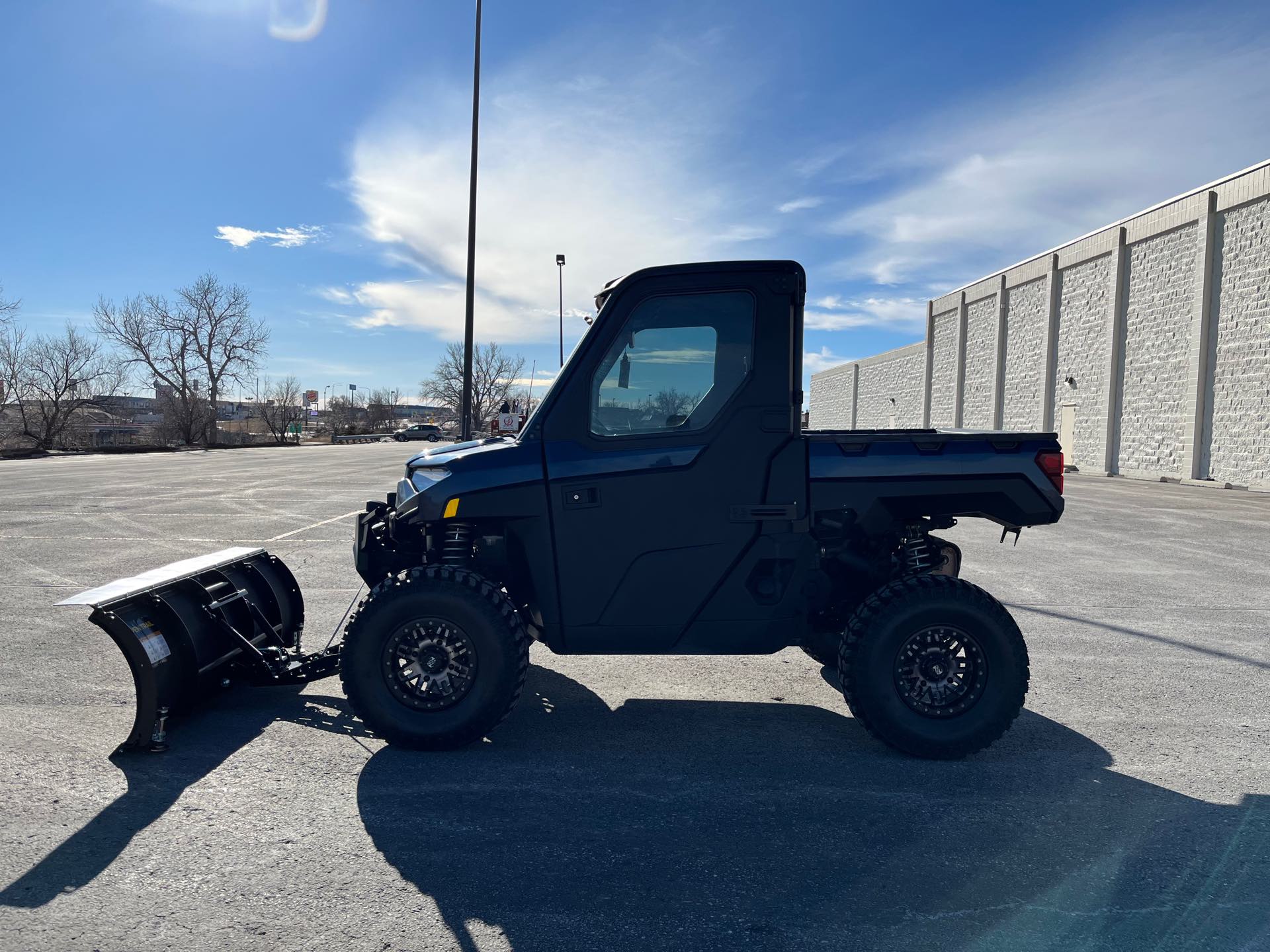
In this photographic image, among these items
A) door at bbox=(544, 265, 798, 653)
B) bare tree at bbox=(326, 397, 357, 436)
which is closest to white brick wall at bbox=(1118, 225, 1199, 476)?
door at bbox=(544, 265, 798, 653)

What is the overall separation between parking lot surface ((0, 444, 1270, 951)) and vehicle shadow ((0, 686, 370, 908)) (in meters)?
0.02

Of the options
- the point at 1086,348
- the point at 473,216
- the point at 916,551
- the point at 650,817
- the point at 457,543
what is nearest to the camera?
the point at 650,817

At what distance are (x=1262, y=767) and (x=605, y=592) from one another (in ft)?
11.3

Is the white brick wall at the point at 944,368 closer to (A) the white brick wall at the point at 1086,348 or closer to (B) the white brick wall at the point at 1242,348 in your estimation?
(A) the white brick wall at the point at 1086,348

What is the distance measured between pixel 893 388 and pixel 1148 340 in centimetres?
2706

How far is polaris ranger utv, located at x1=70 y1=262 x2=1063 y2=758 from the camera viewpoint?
14.1 ft

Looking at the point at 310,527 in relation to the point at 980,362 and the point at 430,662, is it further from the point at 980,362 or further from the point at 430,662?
the point at 980,362

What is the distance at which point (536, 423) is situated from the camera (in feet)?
14.2

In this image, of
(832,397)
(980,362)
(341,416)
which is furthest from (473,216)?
(341,416)

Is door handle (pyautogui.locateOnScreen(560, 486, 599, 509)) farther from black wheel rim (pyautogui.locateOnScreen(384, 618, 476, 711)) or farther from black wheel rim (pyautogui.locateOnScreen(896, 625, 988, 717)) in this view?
black wheel rim (pyautogui.locateOnScreen(896, 625, 988, 717))

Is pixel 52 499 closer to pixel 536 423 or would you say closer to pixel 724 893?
pixel 536 423

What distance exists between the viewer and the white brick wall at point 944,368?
44.8 metres

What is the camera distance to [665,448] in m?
4.32

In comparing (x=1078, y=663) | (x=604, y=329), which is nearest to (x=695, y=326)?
(x=604, y=329)
